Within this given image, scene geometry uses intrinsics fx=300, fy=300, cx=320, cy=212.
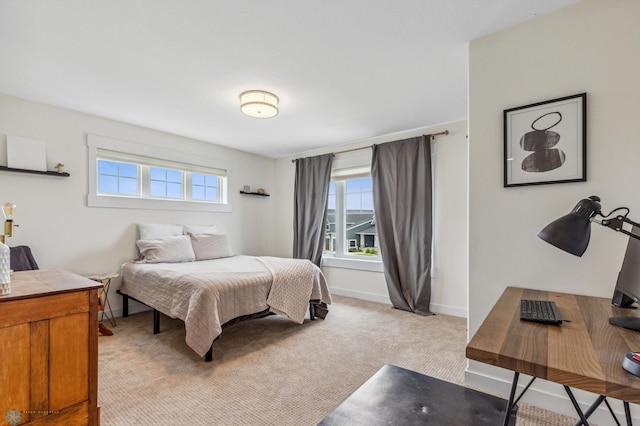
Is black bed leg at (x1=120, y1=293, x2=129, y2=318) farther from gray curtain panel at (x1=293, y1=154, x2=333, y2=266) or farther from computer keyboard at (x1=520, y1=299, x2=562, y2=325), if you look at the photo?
computer keyboard at (x1=520, y1=299, x2=562, y2=325)

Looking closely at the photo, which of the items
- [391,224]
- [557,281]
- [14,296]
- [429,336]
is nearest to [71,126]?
[14,296]

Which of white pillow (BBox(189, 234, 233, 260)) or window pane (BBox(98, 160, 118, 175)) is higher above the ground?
window pane (BBox(98, 160, 118, 175))

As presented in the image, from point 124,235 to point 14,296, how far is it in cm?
246

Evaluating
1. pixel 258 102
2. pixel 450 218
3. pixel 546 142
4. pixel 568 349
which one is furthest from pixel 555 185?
pixel 258 102

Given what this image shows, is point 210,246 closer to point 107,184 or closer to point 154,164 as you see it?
point 154,164

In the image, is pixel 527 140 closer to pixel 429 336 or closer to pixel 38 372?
pixel 429 336

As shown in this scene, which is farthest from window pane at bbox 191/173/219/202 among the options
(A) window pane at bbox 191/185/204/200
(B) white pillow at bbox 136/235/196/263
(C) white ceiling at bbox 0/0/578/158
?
(C) white ceiling at bbox 0/0/578/158

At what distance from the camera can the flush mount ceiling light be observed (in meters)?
2.73

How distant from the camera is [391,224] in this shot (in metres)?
4.01

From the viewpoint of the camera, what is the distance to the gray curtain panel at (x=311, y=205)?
15.4 ft

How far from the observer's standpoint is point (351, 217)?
4.67 meters

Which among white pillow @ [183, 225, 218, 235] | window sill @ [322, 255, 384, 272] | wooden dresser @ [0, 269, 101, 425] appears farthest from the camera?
window sill @ [322, 255, 384, 272]

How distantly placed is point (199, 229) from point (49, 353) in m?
2.78

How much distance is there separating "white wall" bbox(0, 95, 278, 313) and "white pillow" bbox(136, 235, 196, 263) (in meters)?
0.31
